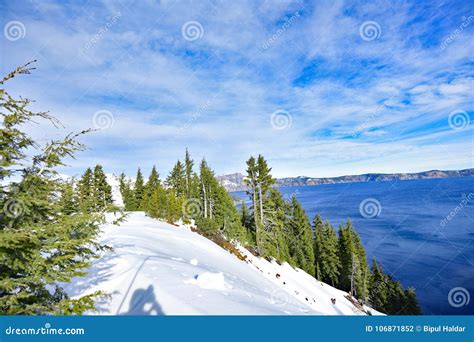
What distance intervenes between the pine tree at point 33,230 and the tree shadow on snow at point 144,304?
169 cm

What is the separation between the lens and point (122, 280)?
7906 mm

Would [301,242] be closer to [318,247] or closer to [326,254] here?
[318,247]

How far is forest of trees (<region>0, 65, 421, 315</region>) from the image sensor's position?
15.1 ft

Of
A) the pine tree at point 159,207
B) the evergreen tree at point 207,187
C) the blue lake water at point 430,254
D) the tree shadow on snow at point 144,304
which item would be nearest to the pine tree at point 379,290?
the blue lake water at point 430,254

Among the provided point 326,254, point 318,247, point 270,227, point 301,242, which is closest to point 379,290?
point 326,254

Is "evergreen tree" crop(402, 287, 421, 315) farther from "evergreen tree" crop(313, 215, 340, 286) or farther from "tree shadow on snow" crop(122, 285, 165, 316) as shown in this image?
"tree shadow on snow" crop(122, 285, 165, 316)

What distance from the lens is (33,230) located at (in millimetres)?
4707

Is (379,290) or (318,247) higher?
(318,247)

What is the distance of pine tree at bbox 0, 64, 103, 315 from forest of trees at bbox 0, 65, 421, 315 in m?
0.02

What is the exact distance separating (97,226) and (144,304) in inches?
95.9

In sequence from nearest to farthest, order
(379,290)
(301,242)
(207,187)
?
(379,290) → (207,187) → (301,242)
